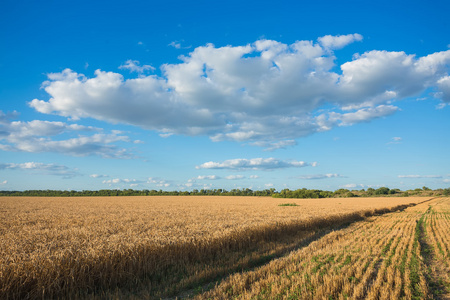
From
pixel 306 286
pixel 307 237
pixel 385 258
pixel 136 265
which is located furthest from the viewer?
pixel 307 237

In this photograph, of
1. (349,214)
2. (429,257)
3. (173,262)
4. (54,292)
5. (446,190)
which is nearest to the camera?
(54,292)

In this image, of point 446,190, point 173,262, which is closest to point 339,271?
point 173,262

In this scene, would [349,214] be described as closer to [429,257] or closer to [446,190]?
[429,257]

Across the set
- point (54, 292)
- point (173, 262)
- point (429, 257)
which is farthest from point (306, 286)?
point (429, 257)

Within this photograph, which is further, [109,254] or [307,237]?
[307,237]

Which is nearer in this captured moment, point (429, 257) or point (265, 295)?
point (265, 295)

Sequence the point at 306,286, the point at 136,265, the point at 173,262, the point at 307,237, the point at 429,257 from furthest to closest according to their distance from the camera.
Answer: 1. the point at 307,237
2. the point at 429,257
3. the point at 173,262
4. the point at 136,265
5. the point at 306,286

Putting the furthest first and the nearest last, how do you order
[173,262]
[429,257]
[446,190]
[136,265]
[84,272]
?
[446,190]
[429,257]
[173,262]
[136,265]
[84,272]

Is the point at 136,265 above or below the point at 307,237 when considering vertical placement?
above

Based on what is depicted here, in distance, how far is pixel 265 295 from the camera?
565 cm

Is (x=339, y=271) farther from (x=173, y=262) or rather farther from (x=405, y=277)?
(x=173, y=262)

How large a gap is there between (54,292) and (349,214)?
24.7 m

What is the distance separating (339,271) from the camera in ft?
23.9

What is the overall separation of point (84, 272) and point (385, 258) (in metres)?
10.5
